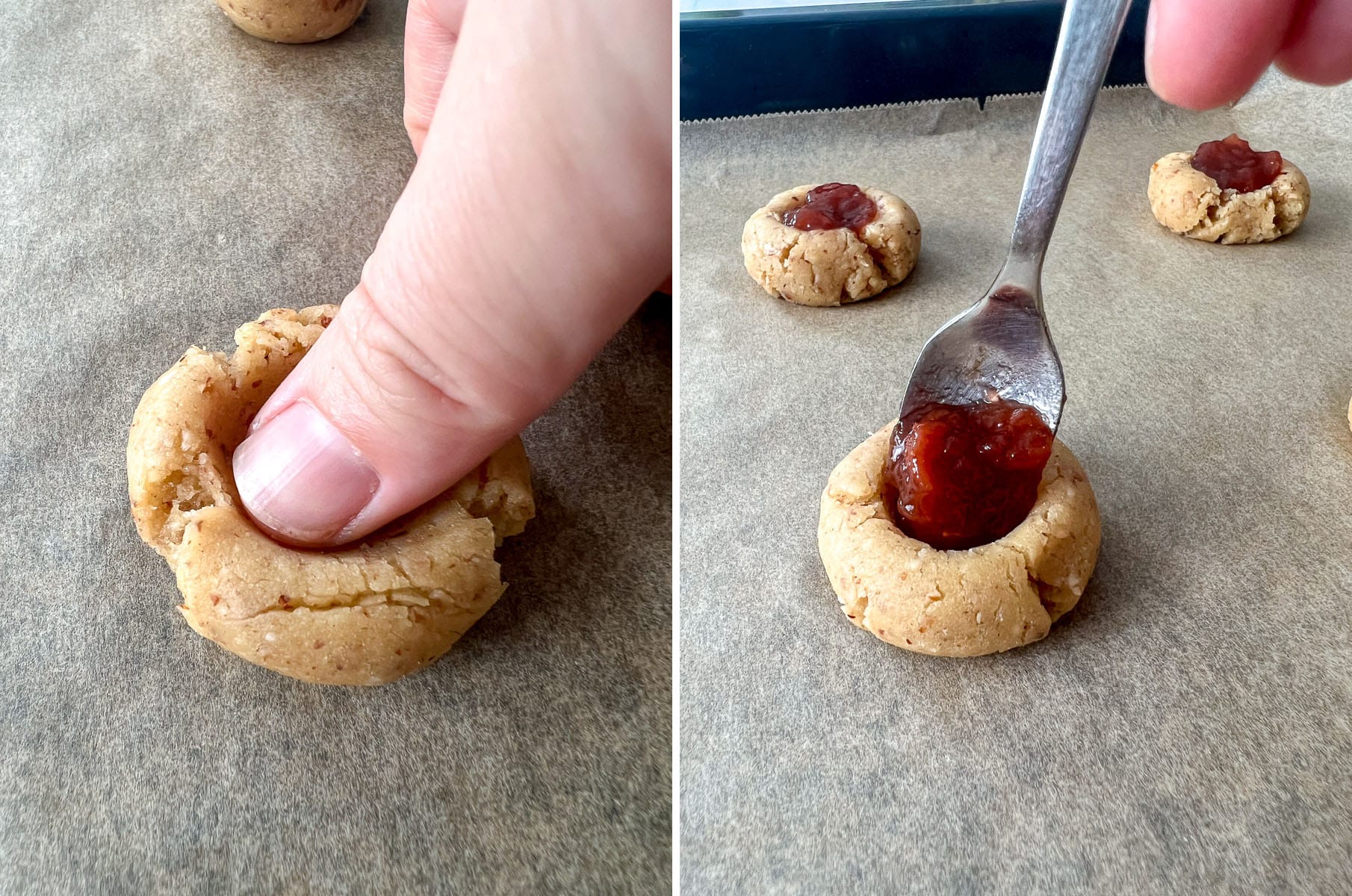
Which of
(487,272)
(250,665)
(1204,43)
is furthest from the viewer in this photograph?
(250,665)

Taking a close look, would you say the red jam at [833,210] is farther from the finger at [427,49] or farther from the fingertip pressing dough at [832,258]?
the finger at [427,49]

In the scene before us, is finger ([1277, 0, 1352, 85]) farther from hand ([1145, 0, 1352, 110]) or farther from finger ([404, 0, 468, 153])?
finger ([404, 0, 468, 153])

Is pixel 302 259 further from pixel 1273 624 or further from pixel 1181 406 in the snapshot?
pixel 1273 624

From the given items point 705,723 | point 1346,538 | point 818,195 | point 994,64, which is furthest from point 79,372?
point 1346,538

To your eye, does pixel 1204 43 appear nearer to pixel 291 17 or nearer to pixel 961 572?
pixel 961 572

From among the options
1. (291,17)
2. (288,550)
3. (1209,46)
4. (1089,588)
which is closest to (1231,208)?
(1089,588)

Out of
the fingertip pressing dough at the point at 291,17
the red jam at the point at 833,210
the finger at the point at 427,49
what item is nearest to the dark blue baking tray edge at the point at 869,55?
the red jam at the point at 833,210

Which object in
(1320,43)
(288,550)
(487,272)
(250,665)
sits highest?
(1320,43)
